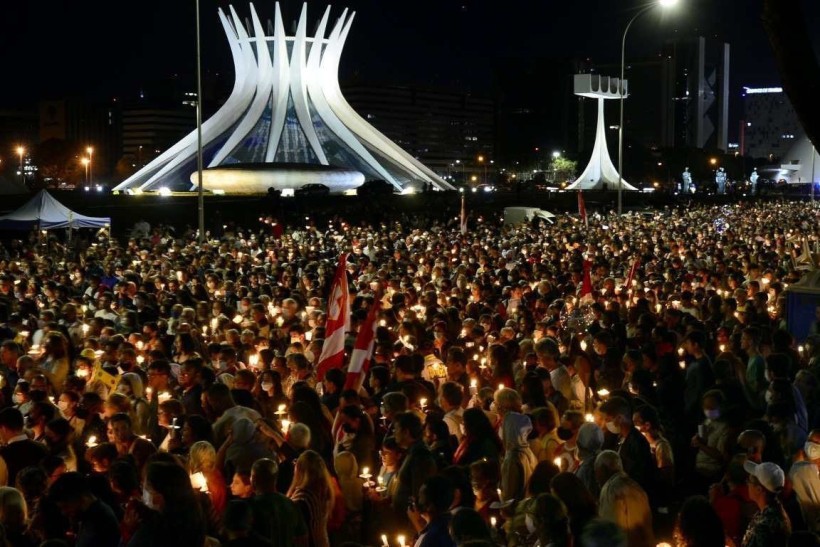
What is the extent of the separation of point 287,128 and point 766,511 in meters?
56.9

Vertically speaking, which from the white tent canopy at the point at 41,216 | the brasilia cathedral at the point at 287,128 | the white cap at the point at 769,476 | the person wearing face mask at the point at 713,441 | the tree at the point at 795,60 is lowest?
the person wearing face mask at the point at 713,441

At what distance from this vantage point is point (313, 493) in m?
5.68

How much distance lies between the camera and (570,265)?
1762 cm

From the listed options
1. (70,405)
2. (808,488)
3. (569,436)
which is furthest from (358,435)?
(808,488)

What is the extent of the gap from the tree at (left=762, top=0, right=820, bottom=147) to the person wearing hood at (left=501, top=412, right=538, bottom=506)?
7.83ft

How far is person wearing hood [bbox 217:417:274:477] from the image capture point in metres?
6.20

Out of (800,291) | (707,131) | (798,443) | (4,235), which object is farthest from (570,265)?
(707,131)

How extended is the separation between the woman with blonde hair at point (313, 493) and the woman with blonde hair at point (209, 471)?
20.7 inches

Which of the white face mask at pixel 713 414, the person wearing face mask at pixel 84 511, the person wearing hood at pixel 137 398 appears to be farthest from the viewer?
the person wearing hood at pixel 137 398

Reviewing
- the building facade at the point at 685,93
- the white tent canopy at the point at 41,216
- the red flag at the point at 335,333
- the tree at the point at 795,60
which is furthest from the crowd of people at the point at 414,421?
the building facade at the point at 685,93

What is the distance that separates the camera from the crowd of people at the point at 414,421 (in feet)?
17.1

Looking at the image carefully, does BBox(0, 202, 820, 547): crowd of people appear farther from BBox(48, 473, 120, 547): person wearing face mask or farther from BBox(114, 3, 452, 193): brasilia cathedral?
BBox(114, 3, 452, 193): brasilia cathedral

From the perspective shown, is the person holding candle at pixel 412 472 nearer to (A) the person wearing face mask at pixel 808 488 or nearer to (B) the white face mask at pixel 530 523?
(B) the white face mask at pixel 530 523

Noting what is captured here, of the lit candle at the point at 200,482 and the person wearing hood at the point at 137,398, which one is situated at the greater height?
the person wearing hood at the point at 137,398
